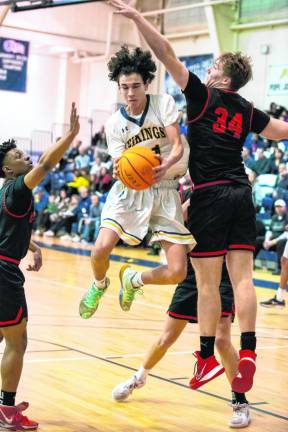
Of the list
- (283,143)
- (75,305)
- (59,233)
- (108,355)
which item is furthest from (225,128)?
(59,233)

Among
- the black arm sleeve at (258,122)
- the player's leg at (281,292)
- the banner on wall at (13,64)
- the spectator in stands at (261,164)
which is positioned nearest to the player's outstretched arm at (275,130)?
the black arm sleeve at (258,122)

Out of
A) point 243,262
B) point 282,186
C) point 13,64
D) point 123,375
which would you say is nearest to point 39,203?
point 13,64

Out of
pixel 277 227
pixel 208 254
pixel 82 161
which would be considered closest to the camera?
pixel 208 254

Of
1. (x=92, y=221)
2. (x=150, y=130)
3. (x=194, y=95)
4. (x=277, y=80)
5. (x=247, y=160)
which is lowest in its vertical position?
(x=92, y=221)

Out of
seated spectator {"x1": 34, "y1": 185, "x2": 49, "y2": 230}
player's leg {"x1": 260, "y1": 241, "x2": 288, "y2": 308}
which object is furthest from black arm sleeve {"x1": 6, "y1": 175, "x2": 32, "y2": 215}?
seated spectator {"x1": 34, "y1": 185, "x2": 49, "y2": 230}

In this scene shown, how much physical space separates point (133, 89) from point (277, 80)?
54.4ft

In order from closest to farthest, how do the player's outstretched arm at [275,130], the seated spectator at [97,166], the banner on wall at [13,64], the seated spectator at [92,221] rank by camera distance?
the player's outstretched arm at [275,130] → the seated spectator at [92,221] → the seated spectator at [97,166] → the banner on wall at [13,64]

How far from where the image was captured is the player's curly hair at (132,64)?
16.9 feet

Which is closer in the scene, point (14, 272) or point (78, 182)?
point (14, 272)

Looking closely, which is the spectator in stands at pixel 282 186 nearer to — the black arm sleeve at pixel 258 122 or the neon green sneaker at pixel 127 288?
the neon green sneaker at pixel 127 288

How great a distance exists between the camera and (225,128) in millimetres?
4824

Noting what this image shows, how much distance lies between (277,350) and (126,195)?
3.29 m

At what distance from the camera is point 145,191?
5348mm

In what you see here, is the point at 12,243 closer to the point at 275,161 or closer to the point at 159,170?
the point at 159,170
